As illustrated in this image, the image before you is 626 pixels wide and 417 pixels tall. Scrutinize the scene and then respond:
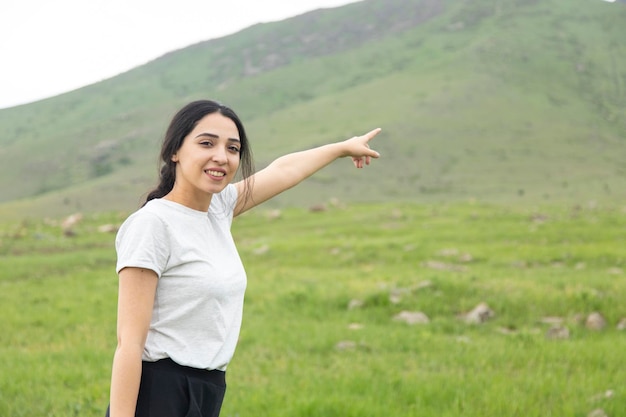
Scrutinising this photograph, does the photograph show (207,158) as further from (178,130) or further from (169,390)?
(169,390)

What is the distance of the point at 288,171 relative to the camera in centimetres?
414

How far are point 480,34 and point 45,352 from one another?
346ft

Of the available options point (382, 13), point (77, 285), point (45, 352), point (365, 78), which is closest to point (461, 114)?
point (365, 78)

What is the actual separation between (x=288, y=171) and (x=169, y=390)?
1.62m

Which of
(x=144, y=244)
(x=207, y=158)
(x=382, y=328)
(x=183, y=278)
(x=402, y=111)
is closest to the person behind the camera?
(x=144, y=244)

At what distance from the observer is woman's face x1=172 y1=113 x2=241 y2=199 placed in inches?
122

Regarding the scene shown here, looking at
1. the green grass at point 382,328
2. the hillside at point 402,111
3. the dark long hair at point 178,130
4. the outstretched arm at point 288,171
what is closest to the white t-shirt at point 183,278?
the dark long hair at point 178,130

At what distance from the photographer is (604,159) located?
184ft

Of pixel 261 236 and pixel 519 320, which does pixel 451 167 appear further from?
pixel 519 320

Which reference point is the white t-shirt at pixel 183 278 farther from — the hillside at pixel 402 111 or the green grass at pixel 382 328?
the hillside at pixel 402 111

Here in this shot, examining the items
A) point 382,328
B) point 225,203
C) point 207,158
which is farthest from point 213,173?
point 382,328

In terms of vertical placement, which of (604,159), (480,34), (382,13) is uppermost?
(382,13)

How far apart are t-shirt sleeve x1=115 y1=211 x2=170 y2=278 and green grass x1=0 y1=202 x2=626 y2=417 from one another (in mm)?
3181

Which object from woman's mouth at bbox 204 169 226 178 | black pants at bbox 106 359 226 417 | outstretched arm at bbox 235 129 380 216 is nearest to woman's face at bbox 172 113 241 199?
woman's mouth at bbox 204 169 226 178
